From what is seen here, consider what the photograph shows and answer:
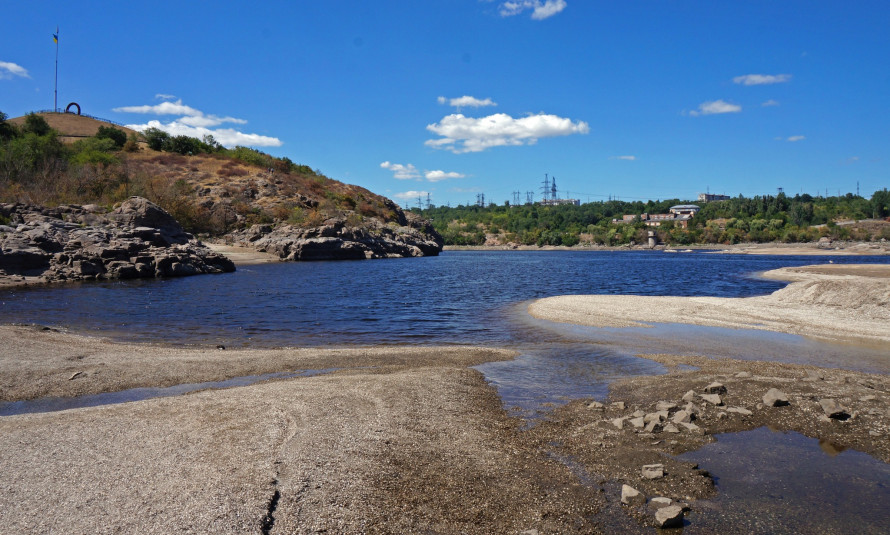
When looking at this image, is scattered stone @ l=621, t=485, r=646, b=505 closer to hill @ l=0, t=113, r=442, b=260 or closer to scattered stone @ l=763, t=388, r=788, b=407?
scattered stone @ l=763, t=388, r=788, b=407

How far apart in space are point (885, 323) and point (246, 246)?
8287 centimetres

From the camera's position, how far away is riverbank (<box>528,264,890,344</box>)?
780 inches

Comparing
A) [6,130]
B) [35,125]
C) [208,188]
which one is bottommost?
[208,188]

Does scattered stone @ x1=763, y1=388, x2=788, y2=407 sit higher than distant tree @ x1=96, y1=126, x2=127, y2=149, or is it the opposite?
distant tree @ x1=96, y1=126, x2=127, y2=149

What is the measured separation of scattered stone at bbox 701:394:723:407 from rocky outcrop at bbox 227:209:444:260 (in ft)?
239

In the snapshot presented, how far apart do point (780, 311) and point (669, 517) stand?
21.8 metres

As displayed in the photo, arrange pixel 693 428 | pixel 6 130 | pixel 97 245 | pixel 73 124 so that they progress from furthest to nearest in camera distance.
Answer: pixel 73 124, pixel 6 130, pixel 97 245, pixel 693 428

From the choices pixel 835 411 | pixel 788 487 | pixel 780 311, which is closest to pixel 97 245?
pixel 780 311

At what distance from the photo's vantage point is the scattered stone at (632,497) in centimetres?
657

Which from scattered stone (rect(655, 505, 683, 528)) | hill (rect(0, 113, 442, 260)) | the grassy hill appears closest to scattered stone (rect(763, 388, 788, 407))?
scattered stone (rect(655, 505, 683, 528))

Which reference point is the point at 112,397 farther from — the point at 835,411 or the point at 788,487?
the point at 835,411

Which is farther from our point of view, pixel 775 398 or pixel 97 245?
pixel 97 245

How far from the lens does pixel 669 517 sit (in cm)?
604

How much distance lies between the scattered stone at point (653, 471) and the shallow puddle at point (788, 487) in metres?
0.65
